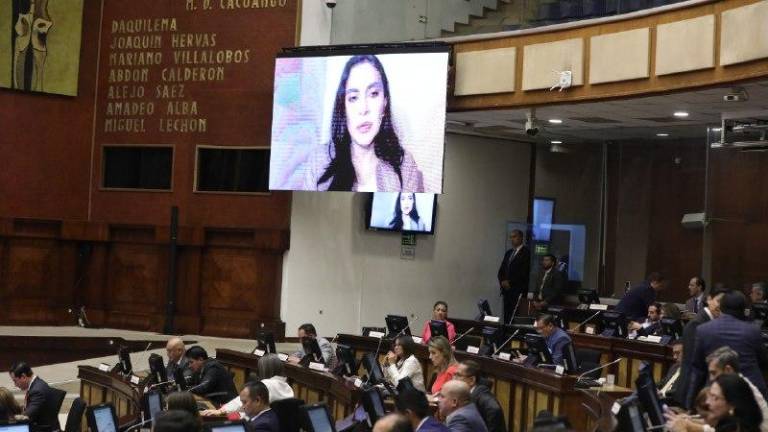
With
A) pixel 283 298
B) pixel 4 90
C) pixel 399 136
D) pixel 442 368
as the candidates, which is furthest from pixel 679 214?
pixel 4 90

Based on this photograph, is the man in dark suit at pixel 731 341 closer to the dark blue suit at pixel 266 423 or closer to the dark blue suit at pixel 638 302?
the dark blue suit at pixel 266 423

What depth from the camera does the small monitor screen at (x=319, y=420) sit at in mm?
7359

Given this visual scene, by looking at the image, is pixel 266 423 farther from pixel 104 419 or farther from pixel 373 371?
pixel 373 371

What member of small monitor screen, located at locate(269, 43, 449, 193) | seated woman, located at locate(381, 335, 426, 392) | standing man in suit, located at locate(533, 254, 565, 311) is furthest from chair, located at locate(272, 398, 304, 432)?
standing man in suit, located at locate(533, 254, 565, 311)

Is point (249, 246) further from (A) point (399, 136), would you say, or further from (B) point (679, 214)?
(B) point (679, 214)

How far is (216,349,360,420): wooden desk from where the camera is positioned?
9836mm

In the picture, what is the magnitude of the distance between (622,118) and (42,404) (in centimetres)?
831

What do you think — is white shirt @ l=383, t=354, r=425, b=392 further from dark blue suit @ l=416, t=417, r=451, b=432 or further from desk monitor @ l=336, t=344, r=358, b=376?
dark blue suit @ l=416, t=417, r=451, b=432

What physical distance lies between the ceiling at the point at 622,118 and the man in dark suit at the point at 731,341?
15.0ft

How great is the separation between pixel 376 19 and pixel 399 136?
7.70 ft

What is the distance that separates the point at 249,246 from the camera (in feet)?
55.7

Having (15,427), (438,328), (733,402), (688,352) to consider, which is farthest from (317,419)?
(438,328)

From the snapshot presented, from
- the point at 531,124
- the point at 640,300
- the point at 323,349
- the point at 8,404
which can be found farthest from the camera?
the point at 531,124

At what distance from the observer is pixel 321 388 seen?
34.8ft
